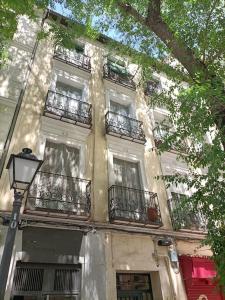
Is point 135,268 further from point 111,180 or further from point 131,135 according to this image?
point 131,135

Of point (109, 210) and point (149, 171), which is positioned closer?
point (109, 210)

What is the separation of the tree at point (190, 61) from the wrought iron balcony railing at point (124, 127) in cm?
213

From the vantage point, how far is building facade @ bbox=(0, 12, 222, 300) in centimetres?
691

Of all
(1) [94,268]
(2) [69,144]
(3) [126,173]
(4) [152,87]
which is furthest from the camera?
(4) [152,87]

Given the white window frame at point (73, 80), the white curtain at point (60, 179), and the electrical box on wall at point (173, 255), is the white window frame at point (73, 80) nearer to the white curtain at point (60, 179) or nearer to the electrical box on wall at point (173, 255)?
the white curtain at point (60, 179)

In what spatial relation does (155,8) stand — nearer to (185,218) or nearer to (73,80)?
(73,80)

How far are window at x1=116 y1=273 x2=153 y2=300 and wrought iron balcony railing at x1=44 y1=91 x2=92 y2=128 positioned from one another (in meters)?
5.44

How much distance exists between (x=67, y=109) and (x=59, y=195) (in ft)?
12.2

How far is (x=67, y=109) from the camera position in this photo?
396 inches

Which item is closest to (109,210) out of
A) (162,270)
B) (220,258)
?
(162,270)

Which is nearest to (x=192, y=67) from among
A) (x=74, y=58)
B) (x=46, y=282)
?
(x=46, y=282)

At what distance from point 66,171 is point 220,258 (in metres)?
5.50

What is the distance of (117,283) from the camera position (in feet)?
25.5

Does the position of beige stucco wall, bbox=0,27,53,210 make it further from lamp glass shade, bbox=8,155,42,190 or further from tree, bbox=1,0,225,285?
lamp glass shade, bbox=8,155,42,190
